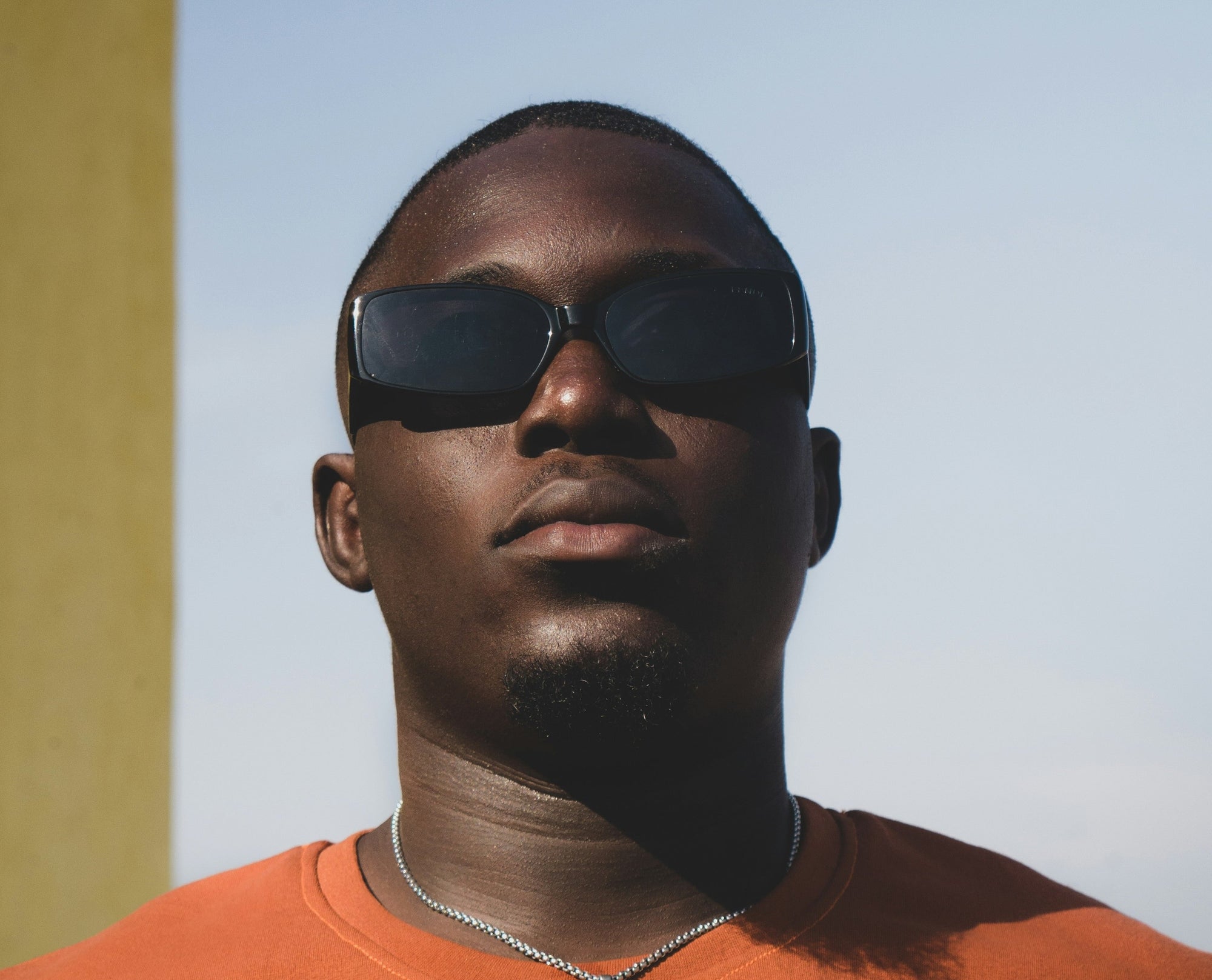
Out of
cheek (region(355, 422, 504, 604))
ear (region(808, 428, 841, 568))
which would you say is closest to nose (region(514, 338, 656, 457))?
cheek (region(355, 422, 504, 604))

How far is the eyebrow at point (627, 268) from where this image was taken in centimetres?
272

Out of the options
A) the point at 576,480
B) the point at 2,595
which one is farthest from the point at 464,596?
the point at 2,595

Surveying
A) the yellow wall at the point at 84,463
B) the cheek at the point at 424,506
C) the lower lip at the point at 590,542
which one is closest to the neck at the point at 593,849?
the cheek at the point at 424,506

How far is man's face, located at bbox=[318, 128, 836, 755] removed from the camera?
2463 millimetres

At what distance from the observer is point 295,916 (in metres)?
2.67

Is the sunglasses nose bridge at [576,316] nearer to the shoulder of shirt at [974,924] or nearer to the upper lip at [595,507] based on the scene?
the upper lip at [595,507]

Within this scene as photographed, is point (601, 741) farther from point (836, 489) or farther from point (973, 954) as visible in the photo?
point (836, 489)

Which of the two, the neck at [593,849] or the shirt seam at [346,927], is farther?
the neck at [593,849]

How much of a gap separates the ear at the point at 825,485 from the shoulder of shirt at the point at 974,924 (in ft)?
2.29

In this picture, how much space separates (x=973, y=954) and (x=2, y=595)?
3888 mm

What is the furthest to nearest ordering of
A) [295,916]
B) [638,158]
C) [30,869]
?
[30,869], [638,158], [295,916]

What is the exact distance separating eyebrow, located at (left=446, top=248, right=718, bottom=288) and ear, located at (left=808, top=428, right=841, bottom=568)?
27.9 inches

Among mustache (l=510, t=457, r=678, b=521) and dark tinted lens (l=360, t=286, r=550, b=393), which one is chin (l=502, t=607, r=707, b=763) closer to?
mustache (l=510, t=457, r=678, b=521)

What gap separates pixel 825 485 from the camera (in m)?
3.32
